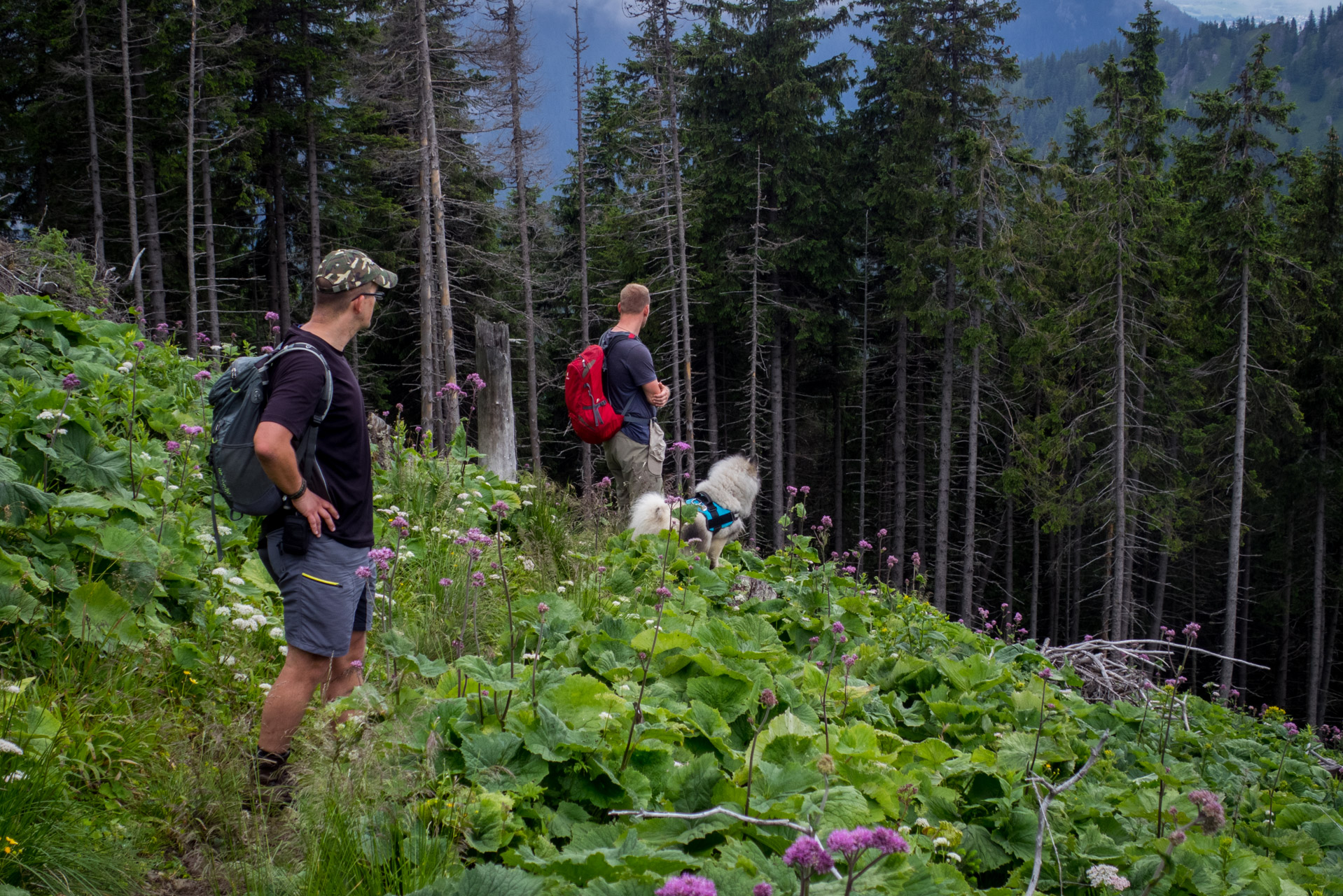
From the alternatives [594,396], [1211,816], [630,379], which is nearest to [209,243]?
[594,396]

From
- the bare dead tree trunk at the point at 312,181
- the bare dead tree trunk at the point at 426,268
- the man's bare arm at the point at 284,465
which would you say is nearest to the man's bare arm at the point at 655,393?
the man's bare arm at the point at 284,465

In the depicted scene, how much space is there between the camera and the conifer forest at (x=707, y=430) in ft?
8.21

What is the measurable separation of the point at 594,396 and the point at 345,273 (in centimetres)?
312

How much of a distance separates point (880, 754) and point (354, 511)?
225cm

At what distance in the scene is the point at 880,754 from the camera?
9.42 feet

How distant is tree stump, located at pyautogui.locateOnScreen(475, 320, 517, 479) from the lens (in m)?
8.56

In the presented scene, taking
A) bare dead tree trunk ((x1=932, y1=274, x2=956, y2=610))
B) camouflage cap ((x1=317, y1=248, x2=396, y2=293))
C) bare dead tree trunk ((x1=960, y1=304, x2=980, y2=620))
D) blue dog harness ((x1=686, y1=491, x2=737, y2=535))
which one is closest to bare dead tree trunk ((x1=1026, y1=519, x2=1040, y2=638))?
bare dead tree trunk ((x1=960, y1=304, x2=980, y2=620))

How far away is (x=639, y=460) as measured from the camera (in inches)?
251

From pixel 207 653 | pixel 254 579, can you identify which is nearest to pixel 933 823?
pixel 207 653

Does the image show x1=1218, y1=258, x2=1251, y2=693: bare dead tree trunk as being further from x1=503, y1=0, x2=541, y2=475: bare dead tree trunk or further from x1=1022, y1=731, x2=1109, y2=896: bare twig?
x1=1022, y1=731, x2=1109, y2=896: bare twig

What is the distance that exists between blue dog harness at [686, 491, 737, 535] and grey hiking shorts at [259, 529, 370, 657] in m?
3.67

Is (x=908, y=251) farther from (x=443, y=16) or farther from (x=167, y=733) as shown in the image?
(x=167, y=733)

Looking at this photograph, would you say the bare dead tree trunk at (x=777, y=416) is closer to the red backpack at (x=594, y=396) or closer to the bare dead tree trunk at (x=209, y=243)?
the bare dead tree trunk at (x=209, y=243)

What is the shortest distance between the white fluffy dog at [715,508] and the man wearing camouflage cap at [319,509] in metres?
2.88
